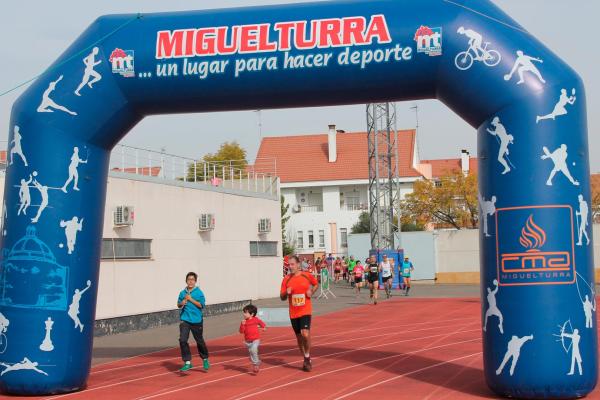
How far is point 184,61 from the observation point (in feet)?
40.1

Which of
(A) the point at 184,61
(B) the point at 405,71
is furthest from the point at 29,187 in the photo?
(B) the point at 405,71

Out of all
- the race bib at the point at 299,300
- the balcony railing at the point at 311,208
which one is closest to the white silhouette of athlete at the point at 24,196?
the race bib at the point at 299,300

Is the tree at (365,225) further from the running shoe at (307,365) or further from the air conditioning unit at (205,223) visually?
the running shoe at (307,365)

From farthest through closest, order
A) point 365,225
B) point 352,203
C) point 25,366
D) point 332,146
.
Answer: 1. point 332,146
2. point 352,203
3. point 365,225
4. point 25,366

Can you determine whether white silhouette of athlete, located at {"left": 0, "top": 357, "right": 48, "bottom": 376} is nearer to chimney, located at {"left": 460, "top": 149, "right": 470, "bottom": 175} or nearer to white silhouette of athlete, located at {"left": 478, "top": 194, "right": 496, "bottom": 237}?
white silhouette of athlete, located at {"left": 478, "top": 194, "right": 496, "bottom": 237}

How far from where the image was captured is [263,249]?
33.9m

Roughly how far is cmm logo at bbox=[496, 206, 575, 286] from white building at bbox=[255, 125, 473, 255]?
6220 centimetres

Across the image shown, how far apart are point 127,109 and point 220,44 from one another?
169 centimetres

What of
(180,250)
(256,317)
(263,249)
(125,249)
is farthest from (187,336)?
(263,249)

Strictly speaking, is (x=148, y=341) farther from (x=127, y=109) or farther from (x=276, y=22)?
(x=276, y=22)

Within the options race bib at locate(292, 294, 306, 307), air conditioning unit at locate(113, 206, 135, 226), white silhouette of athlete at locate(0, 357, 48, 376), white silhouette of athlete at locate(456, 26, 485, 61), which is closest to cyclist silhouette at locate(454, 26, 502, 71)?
white silhouette of athlete at locate(456, 26, 485, 61)

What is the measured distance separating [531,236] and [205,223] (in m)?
18.2

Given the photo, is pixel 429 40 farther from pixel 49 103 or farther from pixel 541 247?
pixel 49 103

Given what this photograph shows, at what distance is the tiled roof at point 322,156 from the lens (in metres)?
74.4
